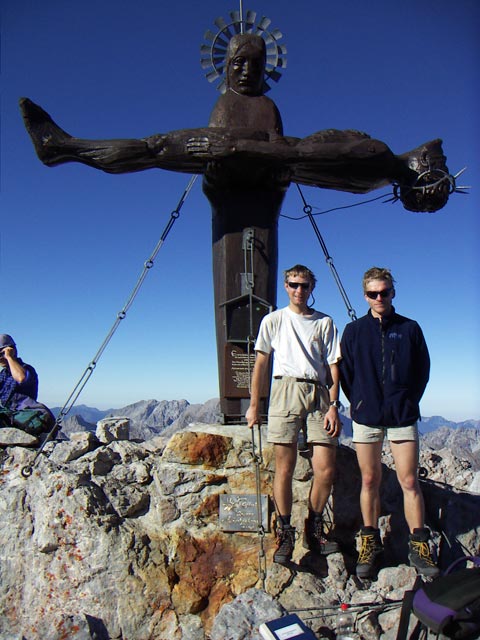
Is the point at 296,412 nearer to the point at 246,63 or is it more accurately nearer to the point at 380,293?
the point at 380,293

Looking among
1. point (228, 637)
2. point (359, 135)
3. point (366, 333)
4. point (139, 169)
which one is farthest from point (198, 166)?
point (228, 637)

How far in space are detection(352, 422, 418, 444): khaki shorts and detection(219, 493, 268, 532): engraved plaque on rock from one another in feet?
3.44

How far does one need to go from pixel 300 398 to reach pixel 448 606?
1.61 metres

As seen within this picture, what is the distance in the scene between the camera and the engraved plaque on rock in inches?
159

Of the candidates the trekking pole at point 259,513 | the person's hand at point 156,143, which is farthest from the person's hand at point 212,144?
the trekking pole at point 259,513

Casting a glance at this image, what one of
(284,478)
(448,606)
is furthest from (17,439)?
(448,606)

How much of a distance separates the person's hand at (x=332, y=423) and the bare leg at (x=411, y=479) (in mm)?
459

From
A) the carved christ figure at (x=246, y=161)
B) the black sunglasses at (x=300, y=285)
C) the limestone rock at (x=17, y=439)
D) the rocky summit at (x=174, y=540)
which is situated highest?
the carved christ figure at (x=246, y=161)

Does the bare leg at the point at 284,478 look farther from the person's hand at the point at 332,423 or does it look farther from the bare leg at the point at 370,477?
the bare leg at the point at 370,477

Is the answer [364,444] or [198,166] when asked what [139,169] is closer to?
[198,166]

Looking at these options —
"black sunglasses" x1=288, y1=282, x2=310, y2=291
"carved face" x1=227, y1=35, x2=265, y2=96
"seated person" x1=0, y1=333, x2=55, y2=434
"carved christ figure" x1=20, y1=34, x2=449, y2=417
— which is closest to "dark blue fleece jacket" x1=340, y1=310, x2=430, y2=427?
"black sunglasses" x1=288, y1=282, x2=310, y2=291

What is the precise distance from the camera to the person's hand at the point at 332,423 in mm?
3705

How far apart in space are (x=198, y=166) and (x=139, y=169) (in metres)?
0.59

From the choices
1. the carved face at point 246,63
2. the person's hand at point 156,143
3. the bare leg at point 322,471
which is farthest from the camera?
the carved face at point 246,63
